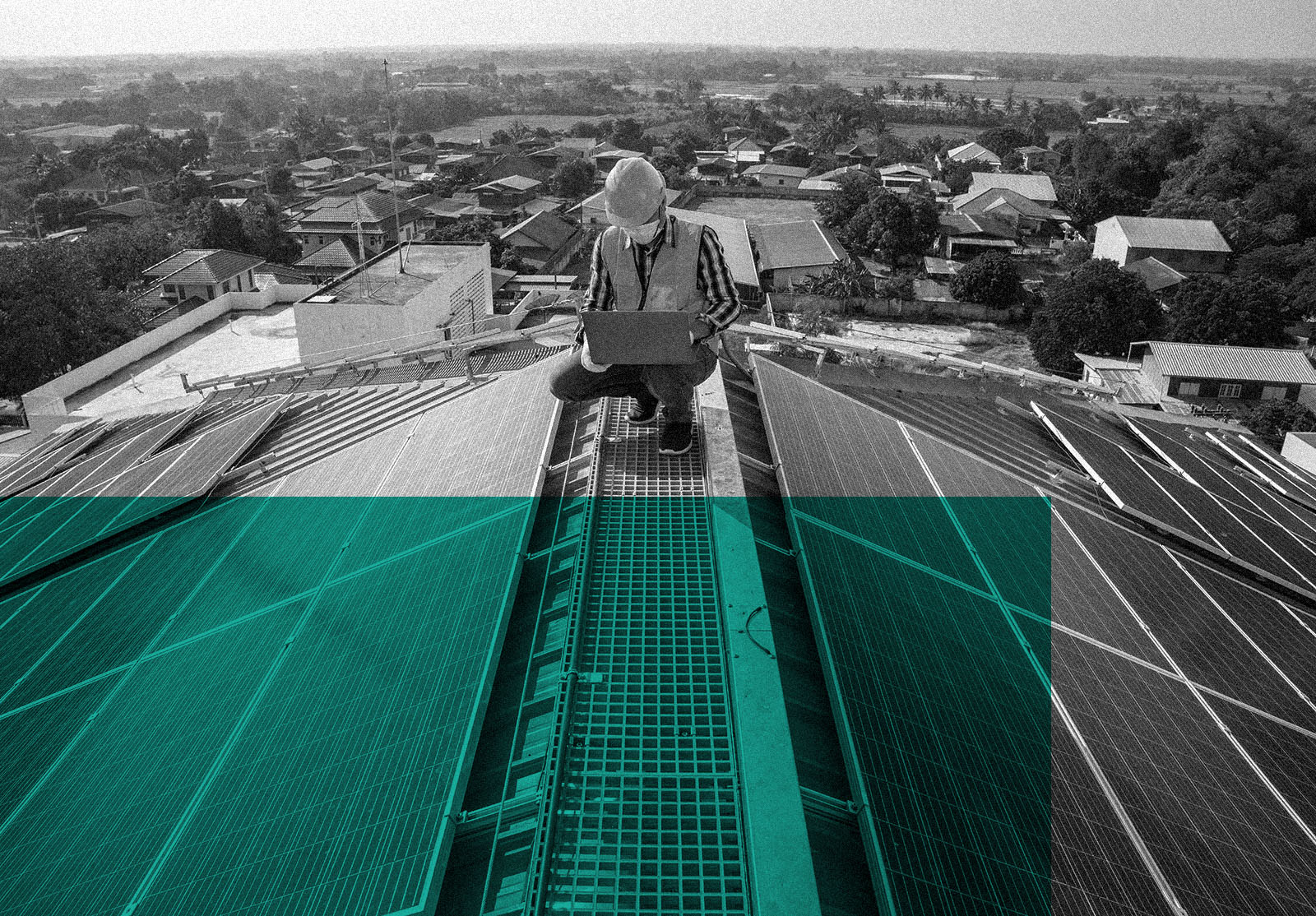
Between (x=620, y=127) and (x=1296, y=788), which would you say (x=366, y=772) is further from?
(x=620, y=127)

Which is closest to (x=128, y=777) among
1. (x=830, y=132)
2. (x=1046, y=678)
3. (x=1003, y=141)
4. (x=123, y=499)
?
(x=123, y=499)

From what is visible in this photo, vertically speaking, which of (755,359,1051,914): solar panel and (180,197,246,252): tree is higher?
(755,359,1051,914): solar panel

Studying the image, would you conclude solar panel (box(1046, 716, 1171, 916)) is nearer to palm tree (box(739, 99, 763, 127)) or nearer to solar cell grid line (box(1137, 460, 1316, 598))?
solar cell grid line (box(1137, 460, 1316, 598))

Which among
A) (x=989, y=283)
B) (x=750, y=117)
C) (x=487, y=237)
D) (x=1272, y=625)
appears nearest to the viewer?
(x=1272, y=625)

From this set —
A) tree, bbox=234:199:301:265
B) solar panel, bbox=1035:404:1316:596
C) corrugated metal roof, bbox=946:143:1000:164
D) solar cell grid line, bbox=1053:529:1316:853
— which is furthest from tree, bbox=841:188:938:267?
solar cell grid line, bbox=1053:529:1316:853

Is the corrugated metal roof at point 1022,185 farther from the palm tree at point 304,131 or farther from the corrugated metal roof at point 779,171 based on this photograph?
the palm tree at point 304,131

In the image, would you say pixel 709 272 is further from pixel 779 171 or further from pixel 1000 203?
pixel 779 171
